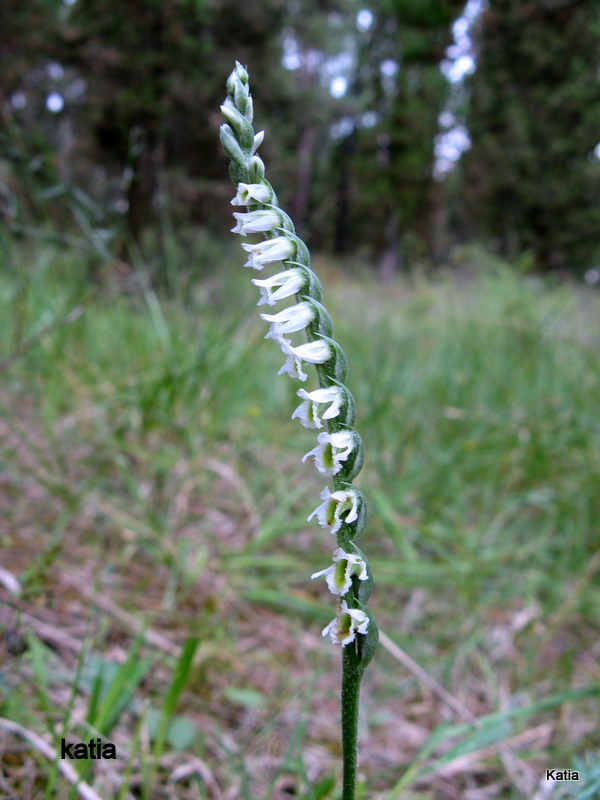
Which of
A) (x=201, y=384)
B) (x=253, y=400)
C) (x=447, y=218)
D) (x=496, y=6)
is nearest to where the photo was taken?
(x=201, y=384)

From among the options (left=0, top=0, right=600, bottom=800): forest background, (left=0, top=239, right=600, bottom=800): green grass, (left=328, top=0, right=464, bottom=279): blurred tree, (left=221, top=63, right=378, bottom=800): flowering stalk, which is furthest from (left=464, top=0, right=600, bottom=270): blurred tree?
(left=221, top=63, right=378, bottom=800): flowering stalk

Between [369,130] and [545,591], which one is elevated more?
[369,130]

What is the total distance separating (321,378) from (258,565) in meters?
1.39

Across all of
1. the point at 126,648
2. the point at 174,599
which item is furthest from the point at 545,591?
the point at 126,648

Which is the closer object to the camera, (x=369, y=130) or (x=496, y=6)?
(x=496, y=6)

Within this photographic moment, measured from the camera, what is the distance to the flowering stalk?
53 cm

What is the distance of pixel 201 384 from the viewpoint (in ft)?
7.06

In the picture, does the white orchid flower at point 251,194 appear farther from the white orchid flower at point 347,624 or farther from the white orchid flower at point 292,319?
the white orchid flower at point 347,624

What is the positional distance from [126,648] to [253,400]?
1445 mm

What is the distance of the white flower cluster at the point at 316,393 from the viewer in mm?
524

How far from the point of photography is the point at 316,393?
528mm

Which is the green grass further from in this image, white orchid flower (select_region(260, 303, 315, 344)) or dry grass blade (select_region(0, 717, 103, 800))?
white orchid flower (select_region(260, 303, 315, 344))

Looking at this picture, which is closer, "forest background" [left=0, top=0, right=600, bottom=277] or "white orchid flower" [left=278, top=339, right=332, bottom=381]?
"white orchid flower" [left=278, top=339, right=332, bottom=381]

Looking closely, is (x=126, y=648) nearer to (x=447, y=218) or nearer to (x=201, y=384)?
(x=201, y=384)
